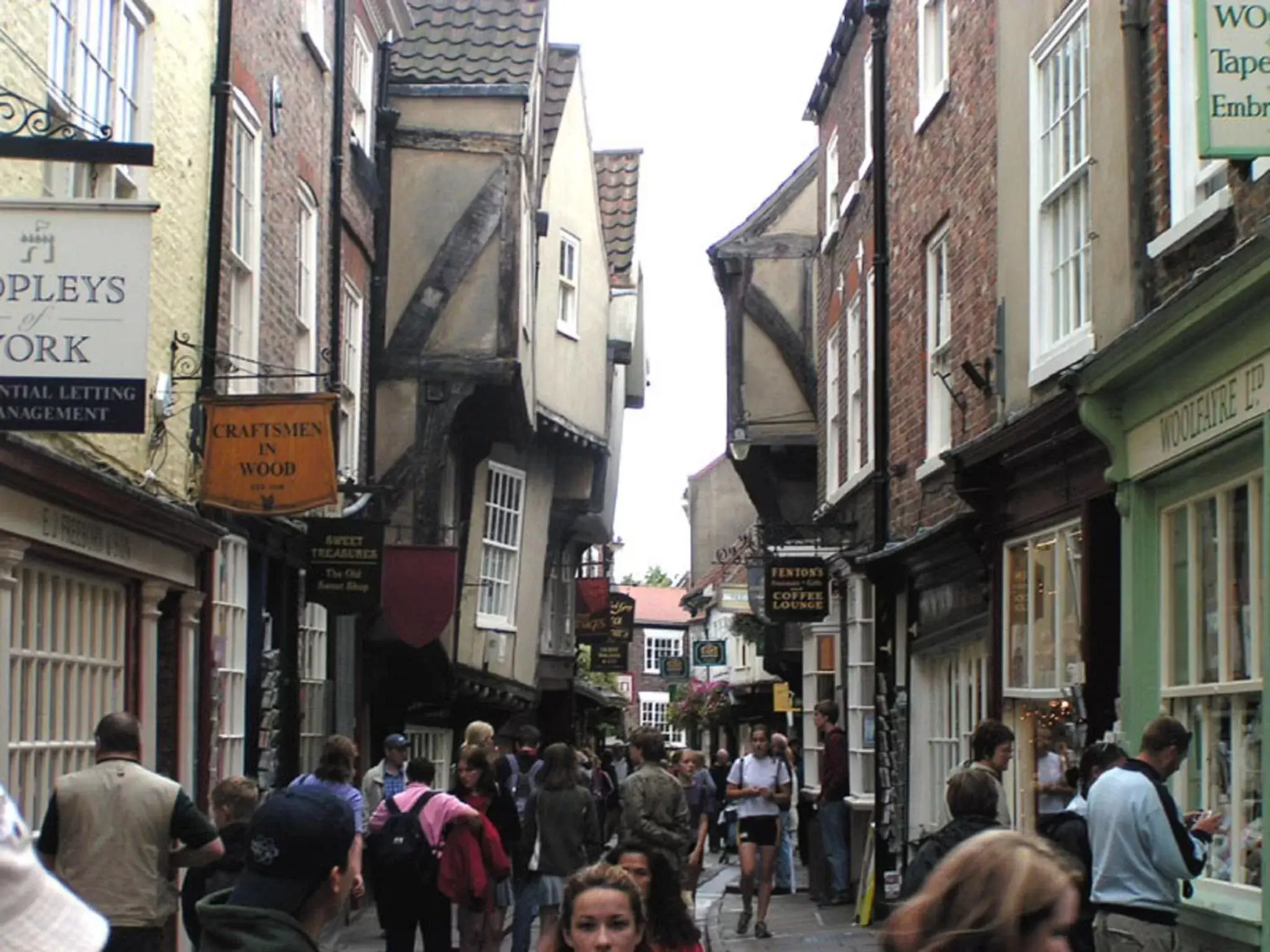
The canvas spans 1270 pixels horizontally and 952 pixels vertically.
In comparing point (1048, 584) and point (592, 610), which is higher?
point (592, 610)

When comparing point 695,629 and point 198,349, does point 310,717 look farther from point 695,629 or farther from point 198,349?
point 695,629

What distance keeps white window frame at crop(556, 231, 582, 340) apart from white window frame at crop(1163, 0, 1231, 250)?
1716 centimetres

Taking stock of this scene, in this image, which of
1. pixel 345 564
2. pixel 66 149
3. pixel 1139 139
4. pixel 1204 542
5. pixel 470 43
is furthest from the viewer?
pixel 470 43

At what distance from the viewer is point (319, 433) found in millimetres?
13250

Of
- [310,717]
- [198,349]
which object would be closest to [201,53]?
[198,349]

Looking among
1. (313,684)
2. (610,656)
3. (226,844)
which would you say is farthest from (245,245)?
(610,656)

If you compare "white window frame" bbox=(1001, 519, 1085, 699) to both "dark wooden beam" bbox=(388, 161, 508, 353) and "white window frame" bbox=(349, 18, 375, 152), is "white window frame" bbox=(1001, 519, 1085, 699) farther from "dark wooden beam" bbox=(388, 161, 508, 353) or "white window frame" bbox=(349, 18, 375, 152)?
"white window frame" bbox=(349, 18, 375, 152)

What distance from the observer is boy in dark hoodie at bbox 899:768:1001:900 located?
773 cm

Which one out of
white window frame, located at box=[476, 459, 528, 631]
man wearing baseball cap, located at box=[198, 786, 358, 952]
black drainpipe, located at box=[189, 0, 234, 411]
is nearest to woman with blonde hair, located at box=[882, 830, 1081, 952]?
man wearing baseball cap, located at box=[198, 786, 358, 952]

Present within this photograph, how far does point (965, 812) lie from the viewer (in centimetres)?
800

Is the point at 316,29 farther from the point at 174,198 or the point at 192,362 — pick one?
the point at 192,362

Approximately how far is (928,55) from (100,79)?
776cm

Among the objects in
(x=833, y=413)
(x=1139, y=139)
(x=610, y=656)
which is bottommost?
(x=610, y=656)

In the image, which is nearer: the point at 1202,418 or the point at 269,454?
the point at 1202,418
